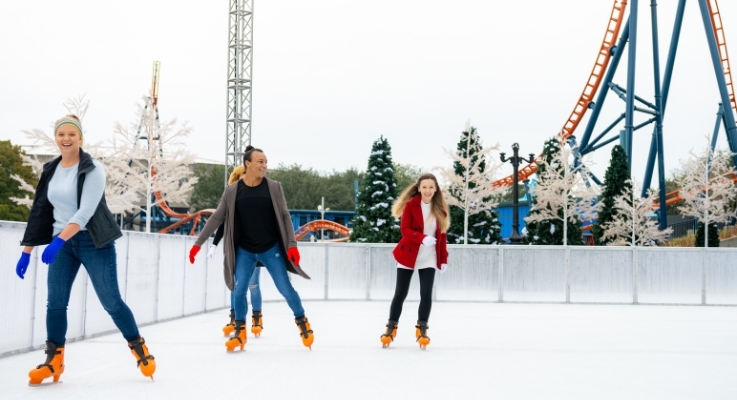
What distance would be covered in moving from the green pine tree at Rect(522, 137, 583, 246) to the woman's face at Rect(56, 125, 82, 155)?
34.5m

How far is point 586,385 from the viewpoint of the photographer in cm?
534

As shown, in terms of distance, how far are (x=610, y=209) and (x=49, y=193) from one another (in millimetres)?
34690

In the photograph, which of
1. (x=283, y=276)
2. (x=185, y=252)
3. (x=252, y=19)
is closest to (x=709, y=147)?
(x=252, y=19)

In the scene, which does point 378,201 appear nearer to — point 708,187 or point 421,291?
point 708,187

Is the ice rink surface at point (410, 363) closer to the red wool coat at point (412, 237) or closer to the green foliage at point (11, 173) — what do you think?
the red wool coat at point (412, 237)

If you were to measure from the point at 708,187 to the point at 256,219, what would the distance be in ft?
123

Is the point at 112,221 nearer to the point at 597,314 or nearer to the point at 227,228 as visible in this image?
the point at 227,228

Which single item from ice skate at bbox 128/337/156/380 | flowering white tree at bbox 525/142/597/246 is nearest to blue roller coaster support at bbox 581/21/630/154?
flowering white tree at bbox 525/142/597/246

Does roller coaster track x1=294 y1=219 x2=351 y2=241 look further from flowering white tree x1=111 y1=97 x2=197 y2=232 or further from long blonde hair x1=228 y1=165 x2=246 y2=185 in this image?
long blonde hair x1=228 y1=165 x2=246 y2=185

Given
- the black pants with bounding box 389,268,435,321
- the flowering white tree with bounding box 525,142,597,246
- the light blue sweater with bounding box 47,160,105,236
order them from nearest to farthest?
the light blue sweater with bounding box 47,160,105,236, the black pants with bounding box 389,268,435,321, the flowering white tree with bounding box 525,142,597,246

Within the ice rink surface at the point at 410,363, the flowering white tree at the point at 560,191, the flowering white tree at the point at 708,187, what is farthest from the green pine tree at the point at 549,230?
the ice rink surface at the point at 410,363

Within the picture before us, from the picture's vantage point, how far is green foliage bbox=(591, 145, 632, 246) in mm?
36969

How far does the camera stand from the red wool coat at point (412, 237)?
7.33 metres

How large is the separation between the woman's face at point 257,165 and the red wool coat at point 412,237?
4.35 ft
